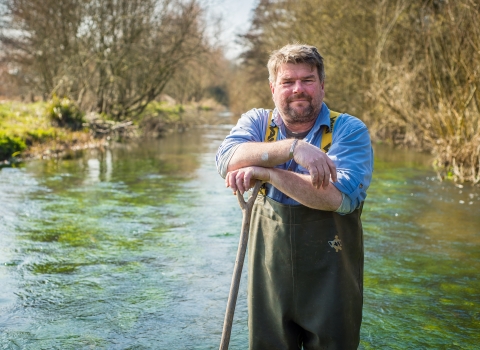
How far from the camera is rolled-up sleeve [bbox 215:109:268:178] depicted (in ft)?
10.2

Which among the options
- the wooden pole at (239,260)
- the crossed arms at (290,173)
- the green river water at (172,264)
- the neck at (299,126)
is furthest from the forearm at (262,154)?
the green river water at (172,264)

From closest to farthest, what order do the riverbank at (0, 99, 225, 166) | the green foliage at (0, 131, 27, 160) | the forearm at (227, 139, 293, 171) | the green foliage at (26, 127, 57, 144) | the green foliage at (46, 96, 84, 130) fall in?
the forearm at (227, 139, 293, 171), the green foliage at (0, 131, 27, 160), the riverbank at (0, 99, 225, 166), the green foliage at (26, 127, 57, 144), the green foliage at (46, 96, 84, 130)

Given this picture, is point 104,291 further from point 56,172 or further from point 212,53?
point 212,53

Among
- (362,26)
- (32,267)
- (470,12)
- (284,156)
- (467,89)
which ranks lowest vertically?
(32,267)

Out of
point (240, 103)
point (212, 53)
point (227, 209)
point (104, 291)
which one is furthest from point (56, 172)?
point (240, 103)

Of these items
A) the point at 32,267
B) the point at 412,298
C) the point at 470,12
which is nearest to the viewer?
the point at 412,298

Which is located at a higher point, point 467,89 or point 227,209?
point 467,89

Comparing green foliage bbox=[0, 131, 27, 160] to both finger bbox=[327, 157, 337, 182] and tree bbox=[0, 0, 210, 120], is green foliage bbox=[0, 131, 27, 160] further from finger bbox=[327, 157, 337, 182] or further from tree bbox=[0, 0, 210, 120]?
finger bbox=[327, 157, 337, 182]

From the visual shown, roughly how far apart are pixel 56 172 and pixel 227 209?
5543 millimetres

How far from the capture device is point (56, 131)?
62.7 ft

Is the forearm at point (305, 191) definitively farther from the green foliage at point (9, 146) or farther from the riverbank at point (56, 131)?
the green foliage at point (9, 146)

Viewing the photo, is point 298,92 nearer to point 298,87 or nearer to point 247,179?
point 298,87

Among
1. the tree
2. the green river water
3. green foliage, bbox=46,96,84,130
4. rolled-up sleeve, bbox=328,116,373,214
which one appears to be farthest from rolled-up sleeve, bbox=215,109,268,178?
→ the tree

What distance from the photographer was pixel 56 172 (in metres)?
13.6
